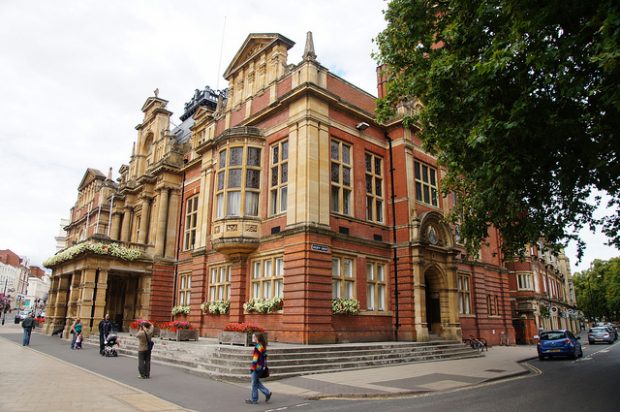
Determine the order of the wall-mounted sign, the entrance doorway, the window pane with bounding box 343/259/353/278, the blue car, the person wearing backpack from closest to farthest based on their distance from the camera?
the person wearing backpack → the wall-mounted sign → the window pane with bounding box 343/259/353/278 → the blue car → the entrance doorway

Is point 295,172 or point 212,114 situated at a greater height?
point 212,114

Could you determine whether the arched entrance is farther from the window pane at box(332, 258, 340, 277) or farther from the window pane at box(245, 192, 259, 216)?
the window pane at box(245, 192, 259, 216)

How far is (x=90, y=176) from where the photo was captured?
50344 millimetres

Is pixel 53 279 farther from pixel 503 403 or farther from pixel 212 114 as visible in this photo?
pixel 503 403

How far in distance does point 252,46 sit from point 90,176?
33549mm

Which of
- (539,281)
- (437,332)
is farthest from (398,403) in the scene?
(539,281)

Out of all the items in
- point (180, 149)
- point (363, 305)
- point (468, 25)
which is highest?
point (180, 149)

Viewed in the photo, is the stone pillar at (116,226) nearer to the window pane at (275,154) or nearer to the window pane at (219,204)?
the window pane at (219,204)

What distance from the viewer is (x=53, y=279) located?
36656mm

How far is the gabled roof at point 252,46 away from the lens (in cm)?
2442

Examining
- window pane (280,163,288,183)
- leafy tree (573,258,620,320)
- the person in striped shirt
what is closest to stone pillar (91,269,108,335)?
window pane (280,163,288,183)

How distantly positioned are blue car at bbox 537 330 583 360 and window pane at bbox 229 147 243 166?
19.1 metres

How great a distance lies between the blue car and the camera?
21.9m

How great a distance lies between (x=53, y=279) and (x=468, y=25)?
38.3m
